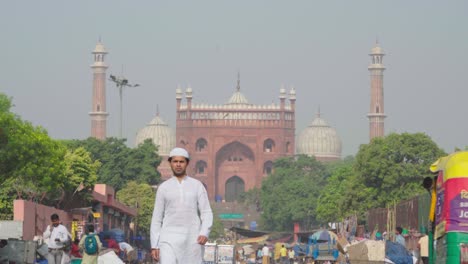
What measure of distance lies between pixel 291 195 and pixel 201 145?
86.5ft

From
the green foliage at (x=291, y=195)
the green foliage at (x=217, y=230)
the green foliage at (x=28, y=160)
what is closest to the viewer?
the green foliage at (x=28, y=160)

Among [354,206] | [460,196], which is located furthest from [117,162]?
[460,196]

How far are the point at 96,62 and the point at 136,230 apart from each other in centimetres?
7066

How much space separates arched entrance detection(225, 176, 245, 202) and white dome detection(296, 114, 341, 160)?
17835 millimetres

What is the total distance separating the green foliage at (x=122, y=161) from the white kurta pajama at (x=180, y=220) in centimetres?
6254

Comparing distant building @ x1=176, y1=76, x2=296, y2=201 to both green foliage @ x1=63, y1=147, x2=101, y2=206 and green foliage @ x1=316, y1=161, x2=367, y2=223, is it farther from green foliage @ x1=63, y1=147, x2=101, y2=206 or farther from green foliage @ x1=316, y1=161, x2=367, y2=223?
green foliage @ x1=63, y1=147, x2=101, y2=206

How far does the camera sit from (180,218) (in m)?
11.2

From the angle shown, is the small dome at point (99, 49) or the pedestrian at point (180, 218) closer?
the pedestrian at point (180, 218)

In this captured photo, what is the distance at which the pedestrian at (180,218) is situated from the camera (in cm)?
1102

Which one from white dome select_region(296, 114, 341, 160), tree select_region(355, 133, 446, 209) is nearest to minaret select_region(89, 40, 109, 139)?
white dome select_region(296, 114, 341, 160)

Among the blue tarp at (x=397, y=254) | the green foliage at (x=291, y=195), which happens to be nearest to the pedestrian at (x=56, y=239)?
the blue tarp at (x=397, y=254)

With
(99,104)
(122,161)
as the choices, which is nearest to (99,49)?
(99,104)

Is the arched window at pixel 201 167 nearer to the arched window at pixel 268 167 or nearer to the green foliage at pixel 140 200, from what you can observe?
the arched window at pixel 268 167

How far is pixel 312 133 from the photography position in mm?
146000
